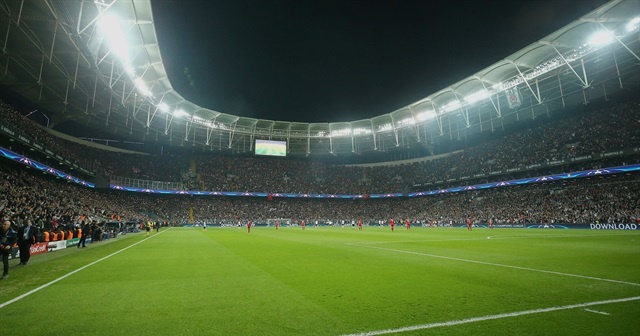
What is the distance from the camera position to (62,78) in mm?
31250

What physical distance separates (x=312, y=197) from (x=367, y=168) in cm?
1599

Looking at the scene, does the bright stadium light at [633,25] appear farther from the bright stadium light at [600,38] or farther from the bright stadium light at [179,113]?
the bright stadium light at [179,113]

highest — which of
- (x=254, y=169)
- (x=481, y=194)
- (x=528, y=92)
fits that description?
(x=528, y=92)

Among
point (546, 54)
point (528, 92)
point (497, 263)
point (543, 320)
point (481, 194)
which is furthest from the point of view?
point (481, 194)

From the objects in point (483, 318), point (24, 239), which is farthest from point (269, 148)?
point (483, 318)

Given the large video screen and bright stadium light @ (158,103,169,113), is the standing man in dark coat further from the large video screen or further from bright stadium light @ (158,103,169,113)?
the large video screen

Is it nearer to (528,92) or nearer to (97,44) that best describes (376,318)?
(97,44)

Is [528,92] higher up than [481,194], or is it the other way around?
[528,92]

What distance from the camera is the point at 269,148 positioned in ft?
198

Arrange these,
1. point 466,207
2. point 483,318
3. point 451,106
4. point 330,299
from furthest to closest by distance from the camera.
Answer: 1. point 466,207
2. point 451,106
3. point 330,299
4. point 483,318

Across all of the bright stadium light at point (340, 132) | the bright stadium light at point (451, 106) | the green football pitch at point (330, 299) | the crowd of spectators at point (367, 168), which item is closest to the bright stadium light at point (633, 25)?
the crowd of spectators at point (367, 168)

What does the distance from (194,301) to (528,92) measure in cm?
5223

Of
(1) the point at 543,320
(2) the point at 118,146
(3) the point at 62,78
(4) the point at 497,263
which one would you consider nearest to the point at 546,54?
(4) the point at 497,263

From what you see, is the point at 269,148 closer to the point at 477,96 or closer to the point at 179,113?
the point at 179,113
